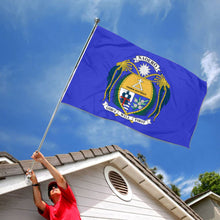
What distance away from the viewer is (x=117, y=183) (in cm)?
561

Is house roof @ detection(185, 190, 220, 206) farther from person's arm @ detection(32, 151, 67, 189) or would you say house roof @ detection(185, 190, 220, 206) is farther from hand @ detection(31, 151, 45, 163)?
hand @ detection(31, 151, 45, 163)

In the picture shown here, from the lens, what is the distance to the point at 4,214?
313cm

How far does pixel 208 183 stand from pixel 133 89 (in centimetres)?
3505

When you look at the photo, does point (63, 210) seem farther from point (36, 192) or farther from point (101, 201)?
point (101, 201)

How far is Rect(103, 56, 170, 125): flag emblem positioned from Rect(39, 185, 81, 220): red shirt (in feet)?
5.95

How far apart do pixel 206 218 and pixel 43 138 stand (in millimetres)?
16326

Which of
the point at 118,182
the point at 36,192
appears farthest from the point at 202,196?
the point at 36,192

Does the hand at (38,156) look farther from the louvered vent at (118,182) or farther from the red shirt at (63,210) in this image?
the louvered vent at (118,182)

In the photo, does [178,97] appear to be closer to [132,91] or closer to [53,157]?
[132,91]

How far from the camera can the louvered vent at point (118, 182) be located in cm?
548

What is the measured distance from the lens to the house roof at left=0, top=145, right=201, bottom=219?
2.89 m

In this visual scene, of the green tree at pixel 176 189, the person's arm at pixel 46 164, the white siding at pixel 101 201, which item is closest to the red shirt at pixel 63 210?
the person's arm at pixel 46 164

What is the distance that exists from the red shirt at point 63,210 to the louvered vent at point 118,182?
2207mm

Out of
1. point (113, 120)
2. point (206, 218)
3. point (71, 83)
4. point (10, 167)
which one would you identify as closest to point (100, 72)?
point (71, 83)
